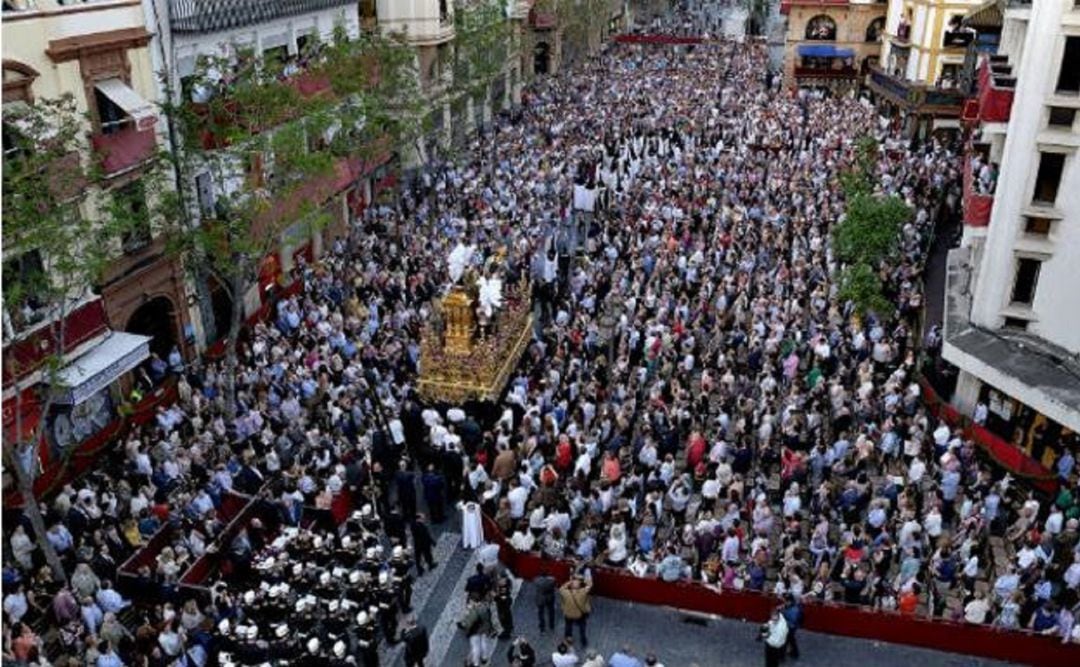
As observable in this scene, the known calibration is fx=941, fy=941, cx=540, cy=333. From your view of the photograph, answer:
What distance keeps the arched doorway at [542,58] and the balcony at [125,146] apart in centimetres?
4935

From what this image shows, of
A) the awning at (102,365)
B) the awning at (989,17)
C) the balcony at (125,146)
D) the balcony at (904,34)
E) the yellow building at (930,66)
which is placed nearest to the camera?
the awning at (102,365)

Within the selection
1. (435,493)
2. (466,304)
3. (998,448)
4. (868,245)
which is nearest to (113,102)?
(466,304)

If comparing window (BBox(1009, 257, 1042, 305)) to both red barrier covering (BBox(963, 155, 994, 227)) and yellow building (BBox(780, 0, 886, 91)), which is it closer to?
red barrier covering (BBox(963, 155, 994, 227))

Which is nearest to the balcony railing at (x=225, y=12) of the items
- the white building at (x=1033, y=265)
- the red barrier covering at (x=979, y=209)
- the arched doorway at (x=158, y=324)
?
the arched doorway at (x=158, y=324)

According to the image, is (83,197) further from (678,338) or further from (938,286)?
(938,286)

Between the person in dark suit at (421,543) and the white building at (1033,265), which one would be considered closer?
the person in dark suit at (421,543)

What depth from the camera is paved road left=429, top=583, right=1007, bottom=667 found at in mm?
16422

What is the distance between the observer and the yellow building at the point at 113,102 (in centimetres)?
2048

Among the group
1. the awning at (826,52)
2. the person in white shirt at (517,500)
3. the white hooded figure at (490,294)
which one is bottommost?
the person in white shirt at (517,500)

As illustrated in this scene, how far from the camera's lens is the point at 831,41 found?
209 feet

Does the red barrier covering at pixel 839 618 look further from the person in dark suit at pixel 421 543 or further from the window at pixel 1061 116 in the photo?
the window at pixel 1061 116

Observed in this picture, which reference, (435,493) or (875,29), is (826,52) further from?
(435,493)

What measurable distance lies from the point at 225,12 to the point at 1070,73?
72.2ft

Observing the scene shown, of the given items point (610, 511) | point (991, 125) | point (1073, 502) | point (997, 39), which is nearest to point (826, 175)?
point (997, 39)
